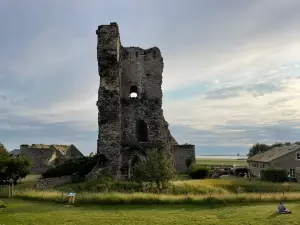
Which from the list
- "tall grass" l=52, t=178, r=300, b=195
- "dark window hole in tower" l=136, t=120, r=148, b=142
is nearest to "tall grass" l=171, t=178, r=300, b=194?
"tall grass" l=52, t=178, r=300, b=195

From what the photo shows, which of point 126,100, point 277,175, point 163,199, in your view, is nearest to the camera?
point 163,199

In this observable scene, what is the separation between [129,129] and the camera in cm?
3691

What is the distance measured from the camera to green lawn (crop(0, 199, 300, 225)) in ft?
48.3

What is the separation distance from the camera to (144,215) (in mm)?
15984

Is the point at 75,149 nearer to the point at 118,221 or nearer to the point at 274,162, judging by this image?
the point at 274,162

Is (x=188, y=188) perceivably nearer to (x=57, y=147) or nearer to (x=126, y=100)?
(x=126, y=100)

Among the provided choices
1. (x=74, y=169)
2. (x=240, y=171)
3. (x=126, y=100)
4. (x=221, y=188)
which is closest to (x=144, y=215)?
(x=221, y=188)

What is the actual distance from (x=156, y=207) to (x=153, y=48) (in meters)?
24.2

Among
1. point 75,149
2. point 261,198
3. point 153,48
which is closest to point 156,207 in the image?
point 261,198

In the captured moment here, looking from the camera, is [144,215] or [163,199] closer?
[144,215]

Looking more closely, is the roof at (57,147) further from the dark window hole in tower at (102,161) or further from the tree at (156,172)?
the tree at (156,172)

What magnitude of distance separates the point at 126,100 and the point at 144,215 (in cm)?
2286

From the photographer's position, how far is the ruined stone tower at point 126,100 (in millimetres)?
32281

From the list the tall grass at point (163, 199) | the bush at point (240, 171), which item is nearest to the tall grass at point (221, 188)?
the tall grass at point (163, 199)
